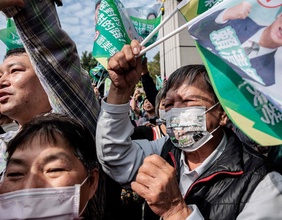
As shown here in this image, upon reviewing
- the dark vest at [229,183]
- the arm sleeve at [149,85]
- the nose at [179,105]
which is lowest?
the arm sleeve at [149,85]

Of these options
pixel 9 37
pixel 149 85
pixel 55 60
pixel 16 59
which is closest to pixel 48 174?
pixel 55 60

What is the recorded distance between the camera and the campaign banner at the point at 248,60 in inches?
47.9

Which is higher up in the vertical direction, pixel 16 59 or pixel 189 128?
pixel 16 59

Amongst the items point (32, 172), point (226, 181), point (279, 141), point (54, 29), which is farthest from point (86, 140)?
point (279, 141)

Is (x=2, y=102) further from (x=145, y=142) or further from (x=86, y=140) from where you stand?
(x=145, y=142)

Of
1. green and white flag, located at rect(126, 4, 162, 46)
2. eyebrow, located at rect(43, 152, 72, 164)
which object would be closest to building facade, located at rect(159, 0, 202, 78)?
green and white flag, located at rect(126, 4, 162, 46)

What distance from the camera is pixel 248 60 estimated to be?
1262 mm

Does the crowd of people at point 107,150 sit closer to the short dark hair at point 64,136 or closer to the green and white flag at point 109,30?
the short dark hair at point 64,136

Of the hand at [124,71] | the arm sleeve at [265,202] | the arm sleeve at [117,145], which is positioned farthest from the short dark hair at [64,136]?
the arm sleeve at [265,202]

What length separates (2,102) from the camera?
1806 mm

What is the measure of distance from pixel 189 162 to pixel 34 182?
3.69 ft

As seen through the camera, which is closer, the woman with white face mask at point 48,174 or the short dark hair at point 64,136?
the woman with white face mask at point 48,174

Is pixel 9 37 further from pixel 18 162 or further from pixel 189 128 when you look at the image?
pixel 189 128

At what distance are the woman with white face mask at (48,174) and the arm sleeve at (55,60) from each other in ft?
0.71
